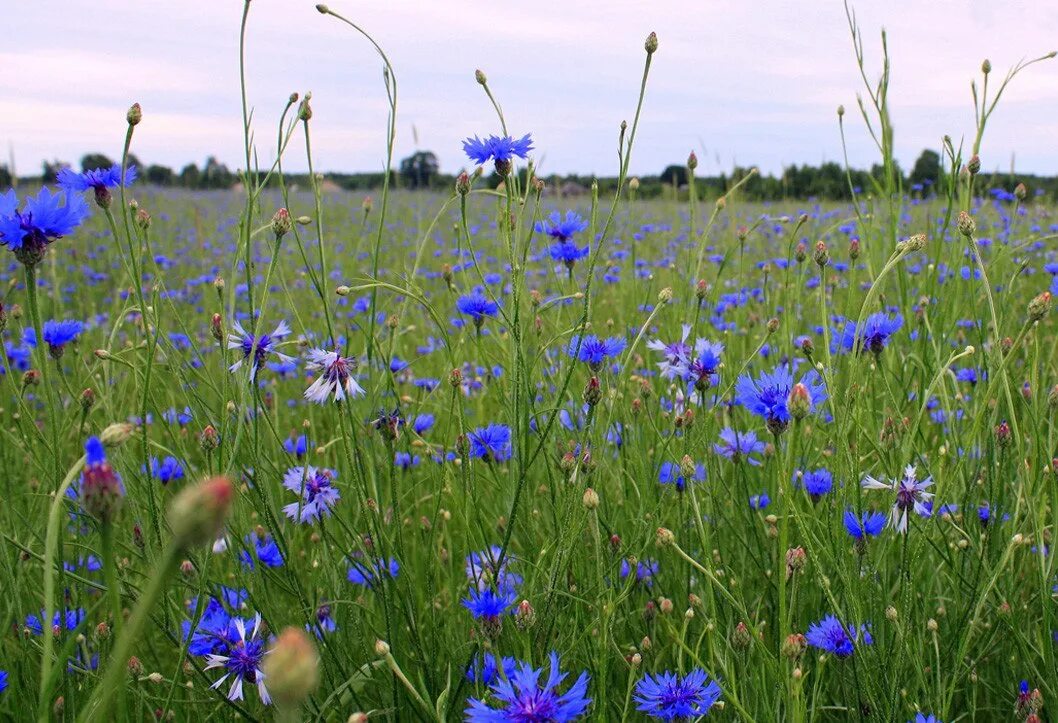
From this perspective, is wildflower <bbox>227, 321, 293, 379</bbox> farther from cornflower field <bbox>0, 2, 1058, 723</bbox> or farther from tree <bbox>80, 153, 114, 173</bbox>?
tree <bbox>80, 153, 114, 173</bbox>

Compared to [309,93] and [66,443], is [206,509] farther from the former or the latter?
[66,443]

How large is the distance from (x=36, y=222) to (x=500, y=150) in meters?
0.56

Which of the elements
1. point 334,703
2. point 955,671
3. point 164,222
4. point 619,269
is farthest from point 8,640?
point 164,222

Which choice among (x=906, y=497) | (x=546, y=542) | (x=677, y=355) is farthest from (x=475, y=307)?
(x=906, y=497)

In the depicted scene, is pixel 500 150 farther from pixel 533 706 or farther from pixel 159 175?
pixel 159 175

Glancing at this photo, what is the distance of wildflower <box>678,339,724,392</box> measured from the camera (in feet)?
3.82

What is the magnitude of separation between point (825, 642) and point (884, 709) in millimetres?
89

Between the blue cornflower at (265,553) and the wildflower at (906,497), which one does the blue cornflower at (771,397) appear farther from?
the blue cornflower at (265,553)

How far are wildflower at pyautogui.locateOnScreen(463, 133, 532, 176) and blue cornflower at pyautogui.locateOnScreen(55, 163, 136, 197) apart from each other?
438 millimetres

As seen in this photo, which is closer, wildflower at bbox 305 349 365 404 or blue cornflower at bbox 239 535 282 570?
wildflower at bbox 305 349 365 404

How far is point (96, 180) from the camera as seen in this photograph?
109cm

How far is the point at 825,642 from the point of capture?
37.2 inches

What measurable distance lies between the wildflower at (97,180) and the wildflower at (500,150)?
17.3 inches

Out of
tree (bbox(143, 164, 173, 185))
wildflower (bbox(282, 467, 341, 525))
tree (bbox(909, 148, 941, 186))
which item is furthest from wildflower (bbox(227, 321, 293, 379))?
tree (bbox(143, 164, 173, 185))
